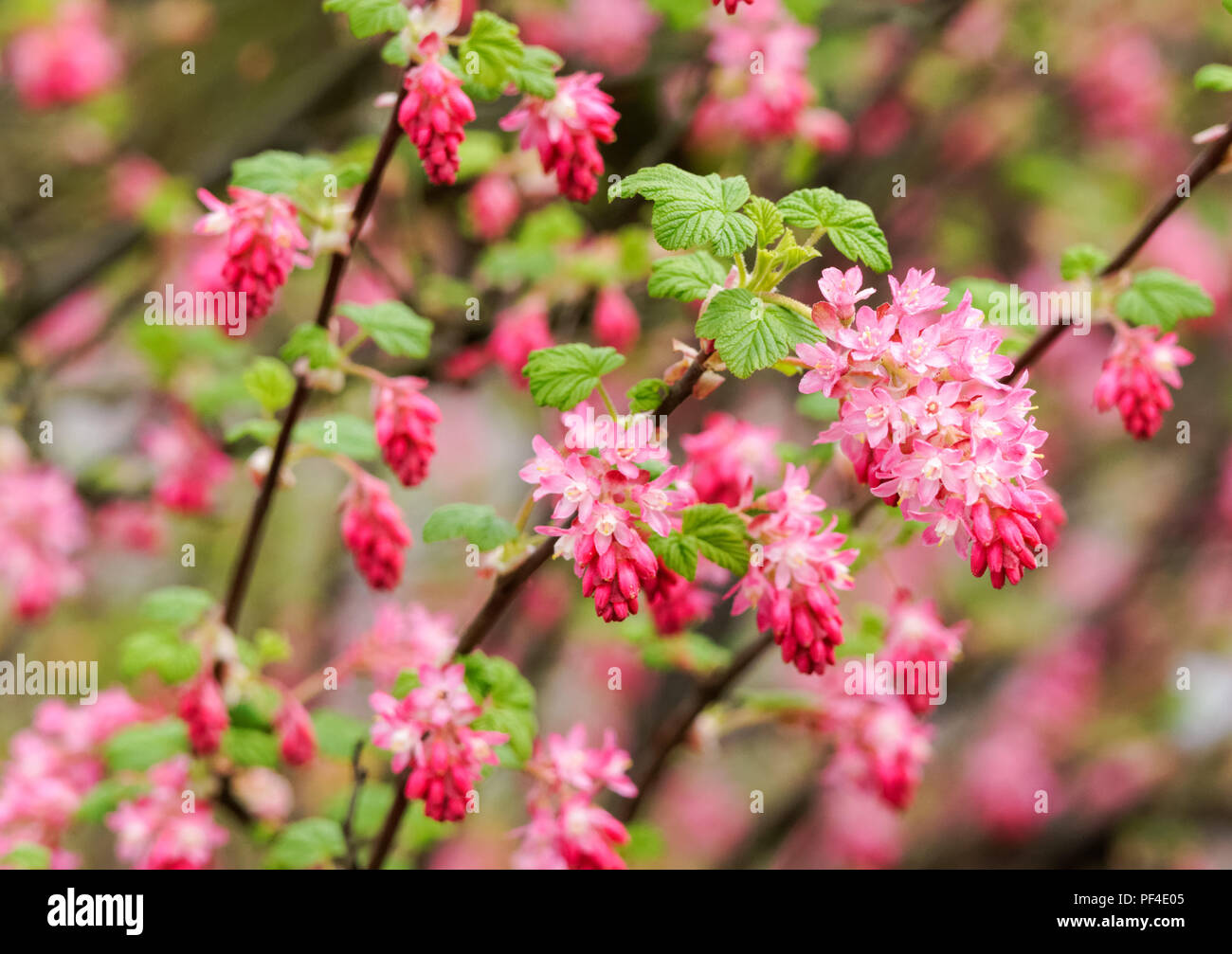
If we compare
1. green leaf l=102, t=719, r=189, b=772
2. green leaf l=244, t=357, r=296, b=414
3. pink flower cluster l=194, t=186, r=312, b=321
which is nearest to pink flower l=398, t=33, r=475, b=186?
pink flower cluster l=194, t=186, r=312, b=321

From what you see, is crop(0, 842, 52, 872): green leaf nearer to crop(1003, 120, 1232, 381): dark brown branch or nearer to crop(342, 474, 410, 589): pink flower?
crop(342, 474, 410, 589): pink flower

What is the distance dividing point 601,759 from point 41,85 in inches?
140

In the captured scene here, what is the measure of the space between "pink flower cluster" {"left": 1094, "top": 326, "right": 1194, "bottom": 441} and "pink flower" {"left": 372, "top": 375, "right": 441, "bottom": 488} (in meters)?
1.17

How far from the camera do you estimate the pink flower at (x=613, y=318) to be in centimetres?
267

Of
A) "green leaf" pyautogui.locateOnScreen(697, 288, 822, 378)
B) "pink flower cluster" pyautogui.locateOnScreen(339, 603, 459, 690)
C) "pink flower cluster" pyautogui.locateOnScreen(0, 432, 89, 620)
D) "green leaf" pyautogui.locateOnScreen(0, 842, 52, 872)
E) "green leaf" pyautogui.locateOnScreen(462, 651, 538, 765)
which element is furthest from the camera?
"pink flower cluster" pyautogui.locateOnScreen(0, 432, 89, 620)

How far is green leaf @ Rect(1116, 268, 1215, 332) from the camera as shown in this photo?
179 centimetres

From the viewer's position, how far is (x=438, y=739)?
1569 mm

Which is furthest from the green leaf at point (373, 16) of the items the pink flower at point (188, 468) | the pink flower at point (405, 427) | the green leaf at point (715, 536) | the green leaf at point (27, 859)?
the pink flower at point (188, 468)

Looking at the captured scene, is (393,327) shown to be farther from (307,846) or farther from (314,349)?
(307,846)

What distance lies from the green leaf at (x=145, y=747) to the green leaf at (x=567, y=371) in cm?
118

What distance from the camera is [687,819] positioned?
5.65 metres

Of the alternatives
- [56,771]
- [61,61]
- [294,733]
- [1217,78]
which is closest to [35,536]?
[56,771]

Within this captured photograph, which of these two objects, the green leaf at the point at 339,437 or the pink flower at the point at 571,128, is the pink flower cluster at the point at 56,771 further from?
the pink flower at the point at 571,128
